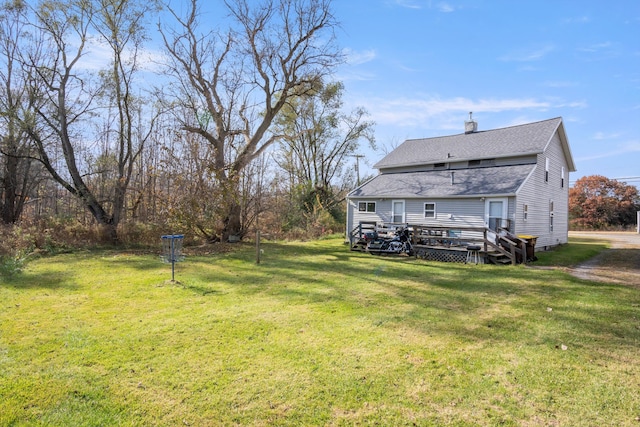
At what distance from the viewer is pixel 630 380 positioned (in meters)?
3.41

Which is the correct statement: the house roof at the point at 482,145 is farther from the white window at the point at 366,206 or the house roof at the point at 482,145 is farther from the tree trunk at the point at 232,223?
the tree trunk at the point at 232,223

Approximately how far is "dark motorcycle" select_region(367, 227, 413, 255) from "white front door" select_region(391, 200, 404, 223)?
3.33 meters

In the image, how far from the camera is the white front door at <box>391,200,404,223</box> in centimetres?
1697

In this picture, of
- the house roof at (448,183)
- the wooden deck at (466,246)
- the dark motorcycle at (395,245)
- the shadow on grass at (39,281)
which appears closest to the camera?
the shadow on grass at (39,281)

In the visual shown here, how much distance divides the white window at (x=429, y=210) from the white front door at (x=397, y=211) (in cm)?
126

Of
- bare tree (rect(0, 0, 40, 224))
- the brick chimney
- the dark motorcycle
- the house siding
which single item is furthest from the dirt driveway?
bare tree (rect(0, 0, 40, 224))

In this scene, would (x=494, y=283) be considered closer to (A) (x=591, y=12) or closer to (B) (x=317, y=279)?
(B) (x=317, y=279)

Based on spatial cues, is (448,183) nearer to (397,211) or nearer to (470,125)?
(397,211)

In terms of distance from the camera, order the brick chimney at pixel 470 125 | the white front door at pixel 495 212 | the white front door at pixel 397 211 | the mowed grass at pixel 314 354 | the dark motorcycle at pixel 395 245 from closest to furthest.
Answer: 1. the mowed grass at pixel 314 354
2. the dark motorcycle at pixel 395 245
3. the white front door at pixel 495 212
4. the white front door at pixel 397 211
5. the brick chimney at pixel 470 125

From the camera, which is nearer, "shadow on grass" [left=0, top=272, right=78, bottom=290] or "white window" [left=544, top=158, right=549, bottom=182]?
"shadow on grass" [left=0, top=272, right=78, bottom=290]

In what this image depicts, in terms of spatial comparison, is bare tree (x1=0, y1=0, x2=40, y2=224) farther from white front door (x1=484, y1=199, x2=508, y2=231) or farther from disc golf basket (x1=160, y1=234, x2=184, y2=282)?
white front door (x1=484, y1=199, x2=508, y2=231)

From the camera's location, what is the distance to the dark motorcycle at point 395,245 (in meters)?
13.2

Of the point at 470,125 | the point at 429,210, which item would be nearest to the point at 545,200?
the point at 429,210

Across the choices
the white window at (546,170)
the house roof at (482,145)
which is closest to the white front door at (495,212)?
the house roof at (482,145)
